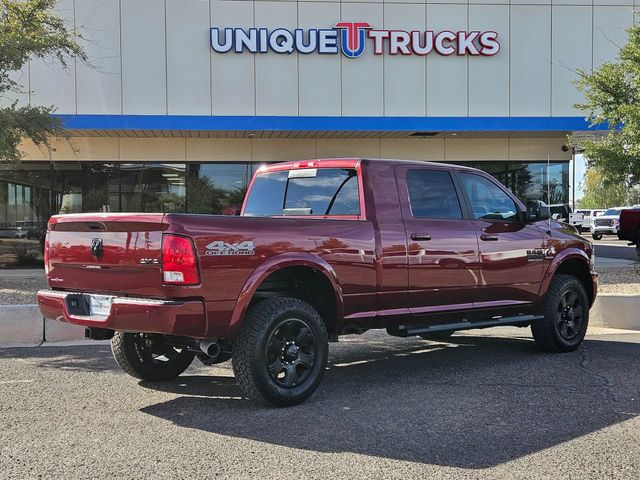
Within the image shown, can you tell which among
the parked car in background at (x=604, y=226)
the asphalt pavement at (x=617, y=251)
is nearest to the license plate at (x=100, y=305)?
the asphalt pavement at (x=617, y=251)

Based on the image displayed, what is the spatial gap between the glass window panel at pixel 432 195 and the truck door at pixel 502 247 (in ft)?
0.66

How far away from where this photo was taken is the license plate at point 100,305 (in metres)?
4.80

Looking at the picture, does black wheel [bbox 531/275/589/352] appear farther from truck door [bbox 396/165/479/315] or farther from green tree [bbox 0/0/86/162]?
green tree [bbox 0/0/86/162]

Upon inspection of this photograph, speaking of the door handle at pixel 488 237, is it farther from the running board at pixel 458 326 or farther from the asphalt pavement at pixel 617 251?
the asphalt pavement at pixel 617 251

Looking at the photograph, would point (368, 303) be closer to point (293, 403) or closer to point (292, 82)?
point (293, 403)

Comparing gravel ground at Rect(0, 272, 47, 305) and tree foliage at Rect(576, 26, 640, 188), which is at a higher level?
tree foliage at Rect(576, 26, 640, 188)

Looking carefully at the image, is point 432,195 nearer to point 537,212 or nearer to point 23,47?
point 537,212

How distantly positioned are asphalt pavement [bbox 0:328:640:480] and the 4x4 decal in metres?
1.27

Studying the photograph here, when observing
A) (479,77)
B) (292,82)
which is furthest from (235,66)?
(479,77)

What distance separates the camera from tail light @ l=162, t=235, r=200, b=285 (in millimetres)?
A: 4504

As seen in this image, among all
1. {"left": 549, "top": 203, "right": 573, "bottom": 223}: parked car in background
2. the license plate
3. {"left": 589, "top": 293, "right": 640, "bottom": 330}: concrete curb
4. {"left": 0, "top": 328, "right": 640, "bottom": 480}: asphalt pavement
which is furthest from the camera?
{"left": 549, "top": 203, "right": 573, "bottom": 223}: parked car in background

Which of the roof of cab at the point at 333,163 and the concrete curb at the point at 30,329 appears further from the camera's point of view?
the concrete curb at the point at 30,329

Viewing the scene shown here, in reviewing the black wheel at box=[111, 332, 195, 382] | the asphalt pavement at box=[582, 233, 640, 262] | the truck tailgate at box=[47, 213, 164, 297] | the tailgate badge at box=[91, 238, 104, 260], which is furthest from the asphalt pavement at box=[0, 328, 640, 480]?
the asphalt pavement at box=[582, 233, 640, 262]

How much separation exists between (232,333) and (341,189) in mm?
1847
